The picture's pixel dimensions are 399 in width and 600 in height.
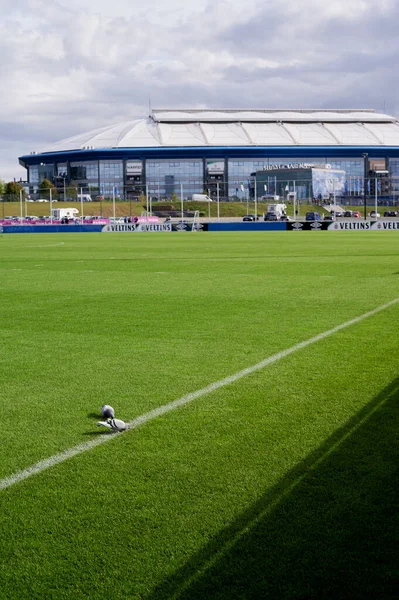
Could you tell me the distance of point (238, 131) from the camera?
142625mm

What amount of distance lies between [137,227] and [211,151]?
232 feet

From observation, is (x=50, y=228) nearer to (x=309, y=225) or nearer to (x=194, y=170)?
(x=309, y=225)

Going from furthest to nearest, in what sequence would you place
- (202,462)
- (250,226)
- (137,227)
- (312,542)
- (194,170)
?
(194,170)
(250,226)
(137,227)
(202,462)
(312,542)

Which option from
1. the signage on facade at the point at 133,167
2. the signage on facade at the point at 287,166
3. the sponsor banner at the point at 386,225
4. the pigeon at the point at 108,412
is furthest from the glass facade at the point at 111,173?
the pigeon at the point at 108,412

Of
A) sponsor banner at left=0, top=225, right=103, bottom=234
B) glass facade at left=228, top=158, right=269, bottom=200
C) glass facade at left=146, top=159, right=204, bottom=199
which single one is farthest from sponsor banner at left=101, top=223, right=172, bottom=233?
glass facade at left=228, top=158, right=269, bottom=200

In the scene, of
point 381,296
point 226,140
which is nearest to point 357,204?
point 226,140

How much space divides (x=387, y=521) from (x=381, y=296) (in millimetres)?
10057

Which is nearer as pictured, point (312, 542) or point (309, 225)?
point (312, 542)

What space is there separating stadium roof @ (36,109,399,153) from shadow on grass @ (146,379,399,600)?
444 feet

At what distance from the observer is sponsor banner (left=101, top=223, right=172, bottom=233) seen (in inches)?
2680

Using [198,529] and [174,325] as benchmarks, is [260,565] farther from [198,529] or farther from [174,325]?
[174,325]

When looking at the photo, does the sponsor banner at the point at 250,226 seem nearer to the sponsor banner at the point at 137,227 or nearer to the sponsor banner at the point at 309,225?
the sponsor banner at the point at 309,225

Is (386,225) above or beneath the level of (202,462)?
above

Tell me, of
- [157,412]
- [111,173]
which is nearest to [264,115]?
[111,173]
